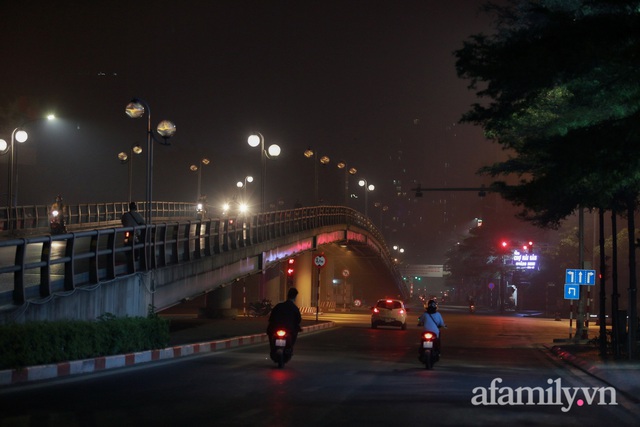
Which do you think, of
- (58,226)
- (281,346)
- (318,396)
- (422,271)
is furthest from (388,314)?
(422,271)

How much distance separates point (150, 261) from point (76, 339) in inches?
302

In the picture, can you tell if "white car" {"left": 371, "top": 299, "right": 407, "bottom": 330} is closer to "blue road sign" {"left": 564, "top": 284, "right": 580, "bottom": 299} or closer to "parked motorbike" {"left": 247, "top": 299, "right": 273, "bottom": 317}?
"parked motorbike" {"left": 247, "top": 299, "right": 273, "bottom": 317}

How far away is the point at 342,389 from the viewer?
15703 mm

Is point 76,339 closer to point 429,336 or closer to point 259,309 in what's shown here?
point 429,336

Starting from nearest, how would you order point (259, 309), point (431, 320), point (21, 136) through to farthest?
point (431, 320) → point (21, 136) → point (259, 309)

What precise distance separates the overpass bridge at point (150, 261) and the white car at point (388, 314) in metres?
5.34

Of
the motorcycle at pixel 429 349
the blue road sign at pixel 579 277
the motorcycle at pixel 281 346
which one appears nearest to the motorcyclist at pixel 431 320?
the motorcycle at pixel 429 349

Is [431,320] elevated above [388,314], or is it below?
above

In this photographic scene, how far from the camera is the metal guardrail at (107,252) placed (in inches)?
757

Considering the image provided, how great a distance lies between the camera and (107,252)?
2294 centimetres

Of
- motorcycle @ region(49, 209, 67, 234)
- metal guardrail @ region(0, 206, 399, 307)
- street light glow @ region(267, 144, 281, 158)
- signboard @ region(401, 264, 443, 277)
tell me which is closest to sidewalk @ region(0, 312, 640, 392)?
metal guardrail @ region(0, 206, 399, 307)

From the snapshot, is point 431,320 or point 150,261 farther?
point 150,261

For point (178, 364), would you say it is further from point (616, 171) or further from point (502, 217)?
point (502, 217)

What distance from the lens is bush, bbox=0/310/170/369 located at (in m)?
16.3
